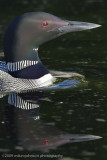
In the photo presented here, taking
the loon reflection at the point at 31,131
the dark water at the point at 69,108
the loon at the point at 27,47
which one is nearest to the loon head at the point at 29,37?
the loon at the point at 27,47

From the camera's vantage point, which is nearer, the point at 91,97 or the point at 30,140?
the point at 30,140

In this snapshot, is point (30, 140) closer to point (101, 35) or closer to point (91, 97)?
point (91, 97)

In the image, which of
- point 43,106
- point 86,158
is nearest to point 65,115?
point 43,106

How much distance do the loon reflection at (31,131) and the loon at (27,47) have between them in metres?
0.55

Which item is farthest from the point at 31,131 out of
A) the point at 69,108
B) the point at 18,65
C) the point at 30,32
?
the point at 30,32

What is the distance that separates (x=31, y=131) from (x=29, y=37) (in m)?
1.86

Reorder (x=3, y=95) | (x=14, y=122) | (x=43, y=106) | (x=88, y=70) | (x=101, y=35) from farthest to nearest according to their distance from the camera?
(x=101, y=35) < (x=88, y=70) < (x=3, y=95) < (x=43, y=106) < (x=14, y=122)

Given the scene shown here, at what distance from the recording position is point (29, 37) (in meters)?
7.09

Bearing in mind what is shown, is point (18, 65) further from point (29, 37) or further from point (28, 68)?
point (29, 37)

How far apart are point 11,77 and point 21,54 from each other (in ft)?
0.94

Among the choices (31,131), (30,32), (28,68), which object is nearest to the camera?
(31,131)

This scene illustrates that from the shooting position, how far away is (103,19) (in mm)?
11641

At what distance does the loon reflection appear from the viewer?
203 inches

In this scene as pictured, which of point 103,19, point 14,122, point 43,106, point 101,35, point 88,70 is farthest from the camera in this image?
point 103,19
